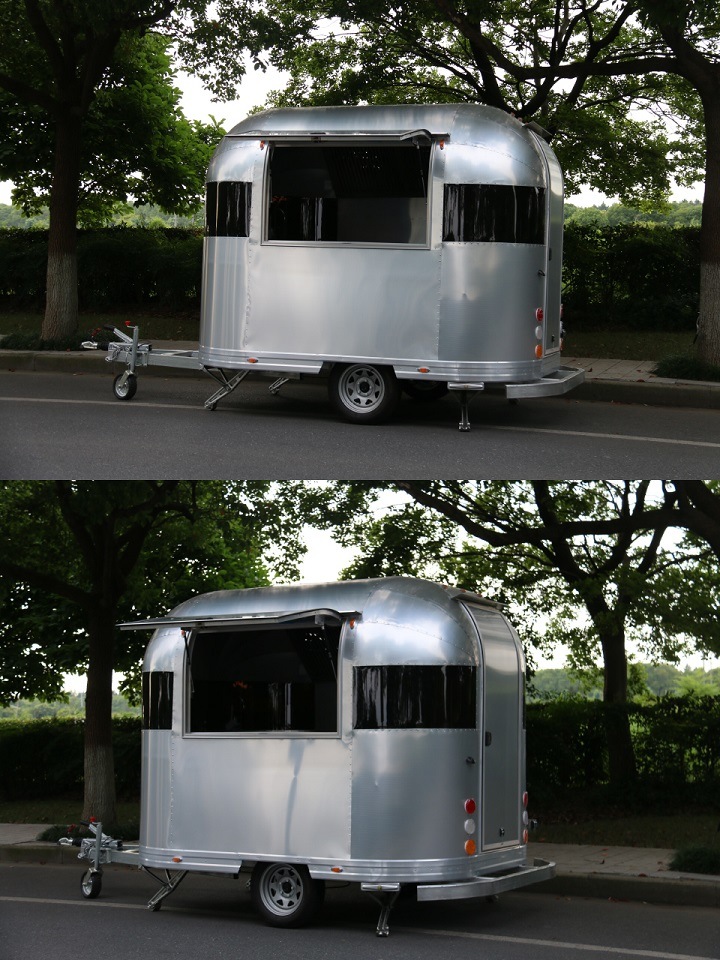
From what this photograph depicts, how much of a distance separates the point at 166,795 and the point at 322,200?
23.1ft

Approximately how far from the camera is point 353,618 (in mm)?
9070

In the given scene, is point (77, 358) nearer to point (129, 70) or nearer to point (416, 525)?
point (416, 525)

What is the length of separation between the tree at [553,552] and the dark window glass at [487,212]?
2939mm

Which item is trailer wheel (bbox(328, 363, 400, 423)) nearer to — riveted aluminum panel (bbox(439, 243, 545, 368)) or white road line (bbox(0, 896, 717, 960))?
riveted aluminum panel (bbox(439, 243, 545, 368))

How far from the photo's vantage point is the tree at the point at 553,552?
13.2 meters

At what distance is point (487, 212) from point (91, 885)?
296 inches

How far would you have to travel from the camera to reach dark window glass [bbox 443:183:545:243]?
11.7 metres

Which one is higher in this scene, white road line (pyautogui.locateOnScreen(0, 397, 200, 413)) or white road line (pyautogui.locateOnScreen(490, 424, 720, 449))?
white road line (pyautogui.locateOnScreen(0, 397, 200, 413))

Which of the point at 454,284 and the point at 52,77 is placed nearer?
the point at 454,284

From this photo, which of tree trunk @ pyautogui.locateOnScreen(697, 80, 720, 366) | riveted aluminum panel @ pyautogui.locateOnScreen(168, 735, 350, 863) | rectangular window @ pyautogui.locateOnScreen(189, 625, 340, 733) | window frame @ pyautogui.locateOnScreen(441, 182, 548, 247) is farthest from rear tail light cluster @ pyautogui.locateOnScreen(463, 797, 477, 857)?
tree trunk @ pyautogui.locateOnScreen(697, 80, 720, 366)

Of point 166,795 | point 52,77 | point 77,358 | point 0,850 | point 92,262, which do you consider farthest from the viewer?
point 92,262

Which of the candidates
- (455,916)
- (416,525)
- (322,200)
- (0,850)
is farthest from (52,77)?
(455,916)

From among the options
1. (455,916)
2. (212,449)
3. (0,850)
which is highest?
(212,449)

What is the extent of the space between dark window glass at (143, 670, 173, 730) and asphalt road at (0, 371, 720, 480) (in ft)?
6.20
